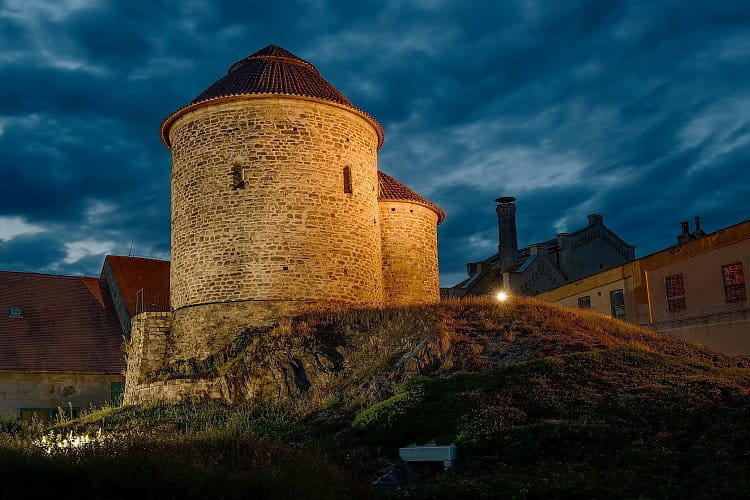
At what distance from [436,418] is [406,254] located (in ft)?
48.6

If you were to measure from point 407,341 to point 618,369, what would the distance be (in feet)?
18.2

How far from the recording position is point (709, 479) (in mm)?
10094

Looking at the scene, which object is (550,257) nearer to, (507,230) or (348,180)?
(507,230)

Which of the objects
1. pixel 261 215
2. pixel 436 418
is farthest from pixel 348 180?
pixel 436 418

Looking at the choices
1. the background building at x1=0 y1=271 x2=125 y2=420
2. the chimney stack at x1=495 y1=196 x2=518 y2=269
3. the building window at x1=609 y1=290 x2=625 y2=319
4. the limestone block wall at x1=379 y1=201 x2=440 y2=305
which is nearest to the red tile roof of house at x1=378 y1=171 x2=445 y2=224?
the limestone block wall at x1=379 y1=201 x2=440 y2=305

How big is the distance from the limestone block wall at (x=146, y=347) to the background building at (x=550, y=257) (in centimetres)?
2335

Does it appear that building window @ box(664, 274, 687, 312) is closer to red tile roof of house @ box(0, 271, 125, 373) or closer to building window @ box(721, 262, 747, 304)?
building window @ box(721, 262, 747, 304)

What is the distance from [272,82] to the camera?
78.5 feet

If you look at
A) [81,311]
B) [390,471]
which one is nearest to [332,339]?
[390,471]

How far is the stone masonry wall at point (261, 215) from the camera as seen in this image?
22.5m

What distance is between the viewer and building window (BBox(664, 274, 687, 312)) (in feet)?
89.5

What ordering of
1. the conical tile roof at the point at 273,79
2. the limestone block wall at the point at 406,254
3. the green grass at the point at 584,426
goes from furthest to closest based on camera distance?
the limestone block wall at the point at 406,254, the conical tile roof at the point at 273,79, the green grass at the point at 584,426

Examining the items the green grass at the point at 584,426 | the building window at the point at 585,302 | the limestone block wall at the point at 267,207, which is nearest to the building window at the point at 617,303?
the building window at the point at 585,302

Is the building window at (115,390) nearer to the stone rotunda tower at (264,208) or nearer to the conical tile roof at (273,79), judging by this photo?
the stone rotunda tower at (264,208)
